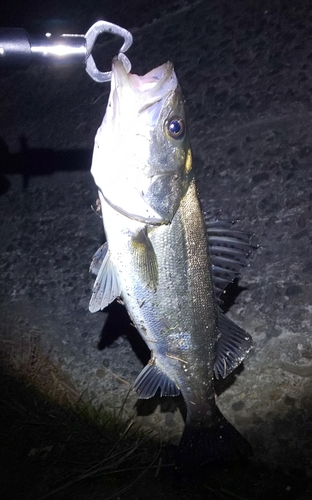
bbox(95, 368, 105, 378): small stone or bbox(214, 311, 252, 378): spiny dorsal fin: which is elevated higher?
bbox(214, 311, 252, 378): spiny dorsal fin

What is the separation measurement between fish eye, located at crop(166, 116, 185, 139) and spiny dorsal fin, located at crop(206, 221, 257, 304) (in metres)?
0.48

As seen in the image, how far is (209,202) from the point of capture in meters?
3.92

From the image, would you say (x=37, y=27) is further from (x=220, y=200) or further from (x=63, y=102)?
(x=220, y=200)

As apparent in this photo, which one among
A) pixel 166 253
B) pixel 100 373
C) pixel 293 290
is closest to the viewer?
pixel 166 253

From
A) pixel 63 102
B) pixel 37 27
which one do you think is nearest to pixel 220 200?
pixel 63 102

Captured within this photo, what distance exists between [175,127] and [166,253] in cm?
55

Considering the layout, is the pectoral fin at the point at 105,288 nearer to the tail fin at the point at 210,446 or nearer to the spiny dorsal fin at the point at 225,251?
the spiny dorsal fin at the point at 225,251

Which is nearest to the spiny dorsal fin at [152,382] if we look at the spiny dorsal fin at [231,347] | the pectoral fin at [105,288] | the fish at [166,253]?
the fish at [166,253]

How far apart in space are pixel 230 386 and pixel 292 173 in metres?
1.73

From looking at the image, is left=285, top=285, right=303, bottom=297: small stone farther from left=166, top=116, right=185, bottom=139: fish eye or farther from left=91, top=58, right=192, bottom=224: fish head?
left=166, top=116, right=185, bottom=139: fish eye

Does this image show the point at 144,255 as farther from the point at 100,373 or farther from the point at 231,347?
the point at 100,373

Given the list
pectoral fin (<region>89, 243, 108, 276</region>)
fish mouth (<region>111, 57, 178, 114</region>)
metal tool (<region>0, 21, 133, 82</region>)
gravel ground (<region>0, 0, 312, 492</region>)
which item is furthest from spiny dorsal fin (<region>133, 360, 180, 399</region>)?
metal tool (<region>0, 21, 133, 82</region>)

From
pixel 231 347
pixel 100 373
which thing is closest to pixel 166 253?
pixel 231 347

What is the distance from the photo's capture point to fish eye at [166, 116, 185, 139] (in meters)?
2.03
